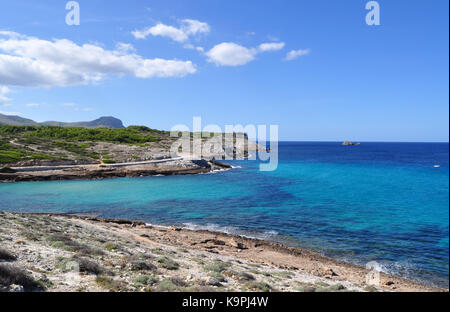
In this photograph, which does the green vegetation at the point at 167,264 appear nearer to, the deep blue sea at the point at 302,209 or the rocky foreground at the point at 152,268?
the rocky foreground at the point at 152,268

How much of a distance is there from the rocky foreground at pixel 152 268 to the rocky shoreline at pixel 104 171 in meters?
41.0

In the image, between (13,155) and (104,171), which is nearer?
(104,171)

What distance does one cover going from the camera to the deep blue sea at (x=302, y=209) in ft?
65.1

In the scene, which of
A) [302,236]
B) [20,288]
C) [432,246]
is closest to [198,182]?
[302,236]

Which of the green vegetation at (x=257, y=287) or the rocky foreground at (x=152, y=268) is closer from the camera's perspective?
the rocky foreground at (x=152, y=268)

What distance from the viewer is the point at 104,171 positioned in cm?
5738

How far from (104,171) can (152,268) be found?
172 feet

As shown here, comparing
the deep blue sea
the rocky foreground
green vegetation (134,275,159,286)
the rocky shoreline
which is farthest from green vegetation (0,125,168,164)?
green vegetation (134,275,159,286)

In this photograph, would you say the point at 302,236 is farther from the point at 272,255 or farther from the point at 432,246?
the point at 432,246

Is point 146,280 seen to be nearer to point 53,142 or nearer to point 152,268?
point 152,268

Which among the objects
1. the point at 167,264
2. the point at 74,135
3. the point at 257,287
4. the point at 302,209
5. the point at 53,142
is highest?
the point at 74,135

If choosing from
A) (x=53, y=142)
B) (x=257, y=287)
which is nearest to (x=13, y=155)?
(x=53, y=142)

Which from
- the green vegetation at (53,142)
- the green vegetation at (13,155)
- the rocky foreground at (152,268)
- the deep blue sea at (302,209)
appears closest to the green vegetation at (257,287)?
the rocky foreground at (152,268)

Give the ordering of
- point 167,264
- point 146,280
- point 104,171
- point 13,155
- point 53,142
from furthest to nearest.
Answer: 1. point 53,142
2. point 13,155
3. point 104,171
4. point 167,264
5. point 146,280
